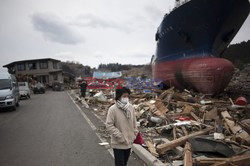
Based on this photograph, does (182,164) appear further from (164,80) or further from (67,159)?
(164,80)

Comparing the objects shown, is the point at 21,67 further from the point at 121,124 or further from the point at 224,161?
the point at 224,161

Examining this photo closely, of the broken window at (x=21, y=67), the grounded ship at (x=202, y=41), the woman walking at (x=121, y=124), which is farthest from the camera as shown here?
the broken window at (x=21, y=67)

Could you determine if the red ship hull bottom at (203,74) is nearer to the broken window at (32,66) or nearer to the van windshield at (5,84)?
the van windshield at (5,84)

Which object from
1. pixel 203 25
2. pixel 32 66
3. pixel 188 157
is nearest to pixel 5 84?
pixel 188 157

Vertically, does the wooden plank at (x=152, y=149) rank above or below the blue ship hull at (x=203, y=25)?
below

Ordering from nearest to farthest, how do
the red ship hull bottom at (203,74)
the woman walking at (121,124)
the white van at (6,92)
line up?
the woman walking at (121,124) → the red ship hull bottom at (203,74) → the white van at (6,92)

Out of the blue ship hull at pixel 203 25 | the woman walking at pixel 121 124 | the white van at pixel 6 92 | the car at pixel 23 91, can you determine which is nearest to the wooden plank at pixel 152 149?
the woman walking at pixel 121 124

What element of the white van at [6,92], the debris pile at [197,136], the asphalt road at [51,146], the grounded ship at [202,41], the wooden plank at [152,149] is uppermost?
the grounded ship at [202,41]

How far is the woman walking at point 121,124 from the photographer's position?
9.02ft

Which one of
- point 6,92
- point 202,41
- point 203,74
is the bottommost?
point 6,92

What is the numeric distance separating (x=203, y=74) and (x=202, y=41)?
9.59 ft

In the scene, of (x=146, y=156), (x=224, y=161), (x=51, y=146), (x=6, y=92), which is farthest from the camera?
(x=6, y=92)

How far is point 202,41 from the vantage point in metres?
11.6

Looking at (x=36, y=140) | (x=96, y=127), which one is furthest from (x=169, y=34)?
(x=36, y=140)
